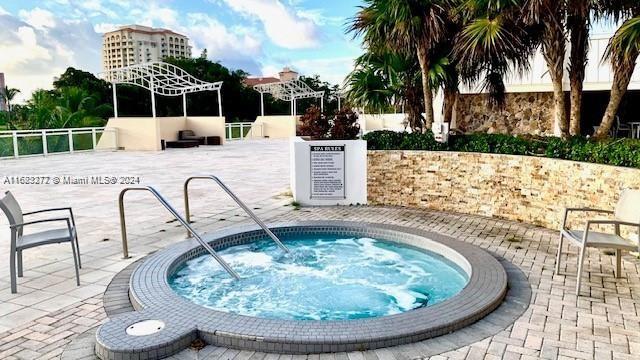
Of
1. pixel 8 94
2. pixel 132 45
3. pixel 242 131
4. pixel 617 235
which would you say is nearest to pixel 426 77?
pixel 617 235

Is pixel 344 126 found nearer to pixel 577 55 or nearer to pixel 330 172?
pixel 330 172

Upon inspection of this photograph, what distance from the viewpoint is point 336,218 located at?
Result: 25.6 ft

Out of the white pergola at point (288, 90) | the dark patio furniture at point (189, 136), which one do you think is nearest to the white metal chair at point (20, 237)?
the dark patio furniture at point (189, 136)

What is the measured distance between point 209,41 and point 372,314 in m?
58.4

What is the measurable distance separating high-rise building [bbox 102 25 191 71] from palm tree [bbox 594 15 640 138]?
239 feet

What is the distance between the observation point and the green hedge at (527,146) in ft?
20.3

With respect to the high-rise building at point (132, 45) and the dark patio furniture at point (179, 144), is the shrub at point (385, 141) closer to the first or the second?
the dark patio furniture at point (179, 144)

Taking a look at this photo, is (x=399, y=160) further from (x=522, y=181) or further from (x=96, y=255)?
(x=96, y=255)

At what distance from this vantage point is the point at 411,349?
11.6ft

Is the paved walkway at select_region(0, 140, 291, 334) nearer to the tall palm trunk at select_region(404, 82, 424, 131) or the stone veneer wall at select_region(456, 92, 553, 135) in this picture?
the tall palm trunk at select_region(404, 82, 424, 131)

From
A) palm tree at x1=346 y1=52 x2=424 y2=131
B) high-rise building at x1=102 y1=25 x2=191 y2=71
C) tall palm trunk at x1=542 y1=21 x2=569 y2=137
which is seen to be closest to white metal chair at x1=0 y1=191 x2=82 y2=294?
palm tree at x1=346 y1=52 x2=424 y2=131

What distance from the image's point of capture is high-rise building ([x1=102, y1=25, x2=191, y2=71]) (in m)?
75.9

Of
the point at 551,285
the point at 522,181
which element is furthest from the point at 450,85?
the point at 551,285

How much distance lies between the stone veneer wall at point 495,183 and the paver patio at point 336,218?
1.00 ft
